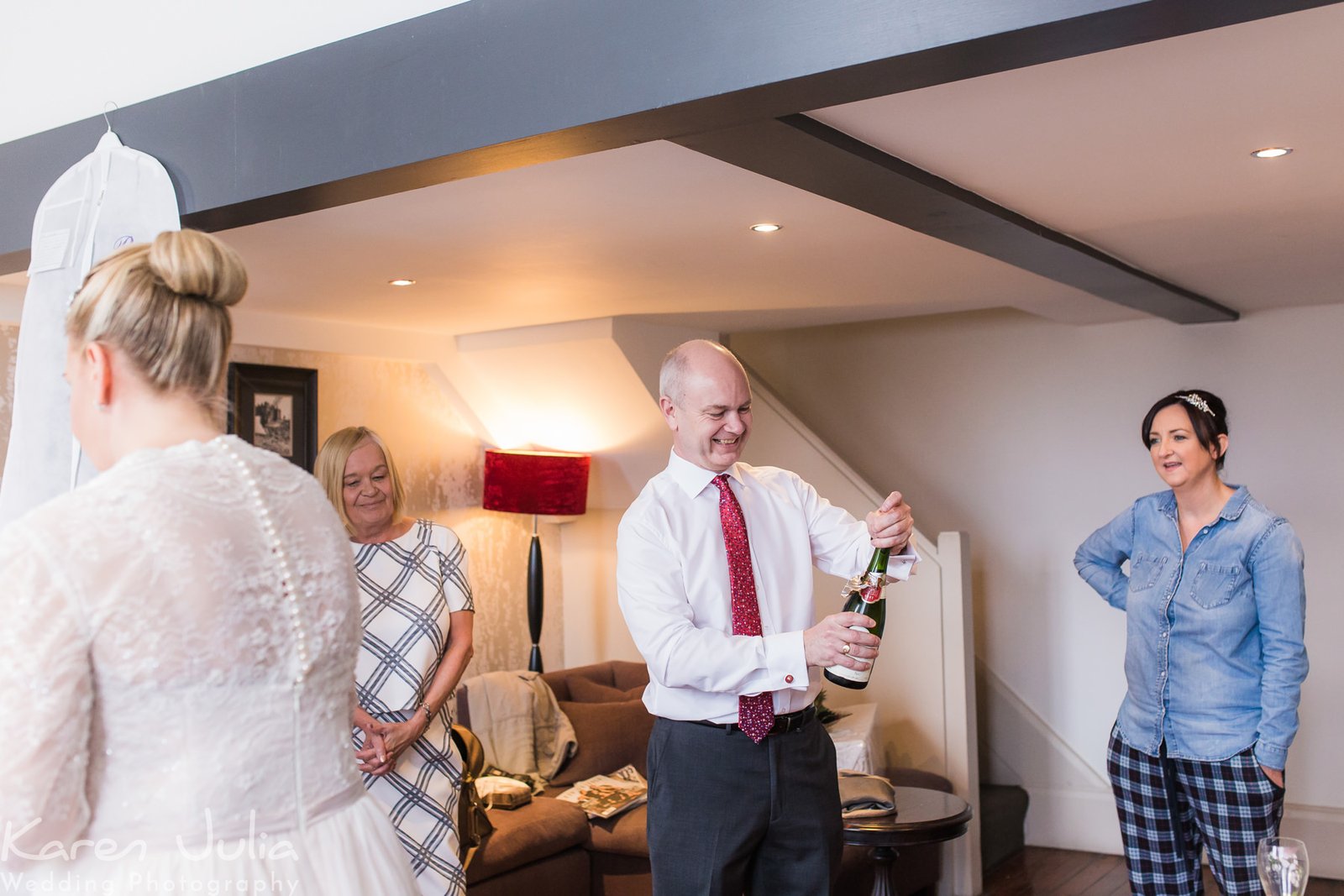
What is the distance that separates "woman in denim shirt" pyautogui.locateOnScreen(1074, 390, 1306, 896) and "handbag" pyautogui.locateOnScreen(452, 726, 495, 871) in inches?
66.9

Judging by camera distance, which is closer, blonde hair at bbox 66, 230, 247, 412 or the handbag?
blonde hair at bbox 66, 230, 247, 412

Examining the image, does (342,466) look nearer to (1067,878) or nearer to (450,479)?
(450,479)

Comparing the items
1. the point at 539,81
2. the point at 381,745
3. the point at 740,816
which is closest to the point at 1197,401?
the point at 740,816

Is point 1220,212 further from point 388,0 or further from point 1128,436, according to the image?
point 1128,436

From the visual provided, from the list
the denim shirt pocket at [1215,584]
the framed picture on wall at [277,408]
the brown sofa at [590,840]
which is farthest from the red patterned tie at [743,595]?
the framed picture on wall at [277,408]

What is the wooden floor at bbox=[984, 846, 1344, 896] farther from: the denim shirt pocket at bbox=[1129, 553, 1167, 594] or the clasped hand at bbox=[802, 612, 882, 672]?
the clasped hand at bbox=[802, 612, 882, 672]

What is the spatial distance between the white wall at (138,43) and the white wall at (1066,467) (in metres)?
4.05

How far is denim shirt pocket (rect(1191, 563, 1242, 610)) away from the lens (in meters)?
2.85

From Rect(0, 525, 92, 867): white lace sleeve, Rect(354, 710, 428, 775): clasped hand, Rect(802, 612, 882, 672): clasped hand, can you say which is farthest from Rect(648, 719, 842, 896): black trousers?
Rect(0, 525, 92, 867): white lace sleeve

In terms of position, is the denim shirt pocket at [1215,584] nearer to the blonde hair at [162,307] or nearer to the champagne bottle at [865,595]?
the champagne bottle at [865,595]

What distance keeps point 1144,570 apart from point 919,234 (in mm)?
1078

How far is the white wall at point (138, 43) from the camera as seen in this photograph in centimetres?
231

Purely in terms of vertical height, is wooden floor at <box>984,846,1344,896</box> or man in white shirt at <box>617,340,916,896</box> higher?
man in white shirt at <box>617,340,916,896</box>

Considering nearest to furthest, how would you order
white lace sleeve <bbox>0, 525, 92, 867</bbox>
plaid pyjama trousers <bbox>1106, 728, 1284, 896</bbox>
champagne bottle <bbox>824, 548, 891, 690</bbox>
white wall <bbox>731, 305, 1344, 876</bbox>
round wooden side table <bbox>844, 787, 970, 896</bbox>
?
white lace sleeve <bbox>0, 525, 92, 867</bbox> < champagne bottle <bbox>824, 548, 891, 690</bbox> < plaid pyjama trousers <bbox>1106, 728, 1284, 896</bbox> < round wooden side table <bbox>844, 787, 970, 896</bbox> < white wall <bbox>731, 305, 1344, 876</bbox>
